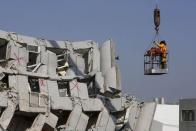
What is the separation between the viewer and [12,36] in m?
26.2

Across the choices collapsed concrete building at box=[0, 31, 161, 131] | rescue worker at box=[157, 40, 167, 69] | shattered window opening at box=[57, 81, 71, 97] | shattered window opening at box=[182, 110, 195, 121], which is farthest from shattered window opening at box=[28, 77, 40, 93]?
shattered window opening at box=[182, 110, 195, 121]

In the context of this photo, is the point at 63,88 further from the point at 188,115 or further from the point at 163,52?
the point at 163,52

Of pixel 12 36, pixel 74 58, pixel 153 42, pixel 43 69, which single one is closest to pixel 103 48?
pixel 74 58

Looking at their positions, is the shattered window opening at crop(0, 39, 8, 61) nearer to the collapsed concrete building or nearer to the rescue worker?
the collapsed concrete building

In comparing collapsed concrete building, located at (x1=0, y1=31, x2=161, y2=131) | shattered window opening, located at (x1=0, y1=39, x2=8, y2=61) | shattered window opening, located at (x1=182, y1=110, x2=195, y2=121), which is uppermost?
shattered window opening, located at (x1=0, y1=39, x2=8, y2=61)

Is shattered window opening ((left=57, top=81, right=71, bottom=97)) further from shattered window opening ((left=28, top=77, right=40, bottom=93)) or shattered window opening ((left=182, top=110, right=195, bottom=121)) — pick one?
shattered window opening ((left=182, top=110, right=195, bottom=121))

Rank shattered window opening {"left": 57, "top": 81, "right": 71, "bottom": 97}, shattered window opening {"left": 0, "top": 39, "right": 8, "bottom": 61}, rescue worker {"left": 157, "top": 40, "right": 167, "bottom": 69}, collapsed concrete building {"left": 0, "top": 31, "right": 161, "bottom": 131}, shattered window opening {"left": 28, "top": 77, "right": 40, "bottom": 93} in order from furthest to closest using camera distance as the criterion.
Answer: shattered window opening {"left": 57, "top": 81, "right": 71, "bottom": 97}, shattered window opening {"left": 28, "top": 77, "right": 40, "bottom": 93}, shattered window opening {"left": 0, "top": 39, "right": 8, "bottom": 61}, collapsed concrete building {"left": 0, "top": 31, "right": 161, "bottom": 131}, rescue worker {"left": 157, "top": 40, "right": 167, "bottom": 69}

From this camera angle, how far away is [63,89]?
92.6 feet

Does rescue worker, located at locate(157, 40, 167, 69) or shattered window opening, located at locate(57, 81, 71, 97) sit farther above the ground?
rescue worker, located at locate(157, 40, 167, 69)

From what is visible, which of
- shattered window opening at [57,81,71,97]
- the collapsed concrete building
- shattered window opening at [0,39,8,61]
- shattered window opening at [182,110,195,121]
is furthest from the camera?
shattered window opening at [182,110,195,121]

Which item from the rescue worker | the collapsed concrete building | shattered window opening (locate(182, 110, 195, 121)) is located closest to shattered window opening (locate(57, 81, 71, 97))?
the collapsed concrete building

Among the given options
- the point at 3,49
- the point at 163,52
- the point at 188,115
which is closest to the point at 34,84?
the point at 3,49

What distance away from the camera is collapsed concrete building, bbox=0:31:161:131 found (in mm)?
24812

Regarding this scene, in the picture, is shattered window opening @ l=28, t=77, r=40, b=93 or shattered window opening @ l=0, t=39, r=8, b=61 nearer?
shattered window opening @ l=0, t=39, r=8, b=61
